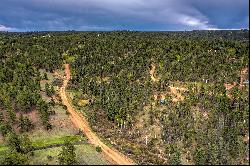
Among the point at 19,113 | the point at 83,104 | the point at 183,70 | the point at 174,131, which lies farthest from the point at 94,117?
the point at 183,70

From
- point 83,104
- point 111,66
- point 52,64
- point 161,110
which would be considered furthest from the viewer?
point 52,64

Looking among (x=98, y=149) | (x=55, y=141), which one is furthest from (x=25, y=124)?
(x=98, y=149)

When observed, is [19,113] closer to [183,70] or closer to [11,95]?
[11,95]

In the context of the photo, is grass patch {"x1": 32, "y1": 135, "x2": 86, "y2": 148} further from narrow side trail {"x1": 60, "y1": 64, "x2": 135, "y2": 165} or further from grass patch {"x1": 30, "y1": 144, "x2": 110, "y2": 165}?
grass patch {"x1": 30, "y1": 144, "x2": 110, "y2": 165}

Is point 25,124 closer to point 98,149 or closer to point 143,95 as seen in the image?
point 98,149

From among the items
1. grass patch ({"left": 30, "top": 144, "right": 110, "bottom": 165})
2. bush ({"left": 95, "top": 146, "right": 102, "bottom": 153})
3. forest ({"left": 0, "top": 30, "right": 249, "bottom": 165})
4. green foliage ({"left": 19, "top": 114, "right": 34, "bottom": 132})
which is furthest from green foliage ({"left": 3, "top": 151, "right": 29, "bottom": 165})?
green foliage ({"left": 19, "top": 114, "right": 34, "bottom": 132})

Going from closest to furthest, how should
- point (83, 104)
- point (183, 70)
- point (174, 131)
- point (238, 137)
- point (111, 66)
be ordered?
point (238, 137) → point (174, 131) → point (83, 104) → point (183, 70) → point (111, 66)
